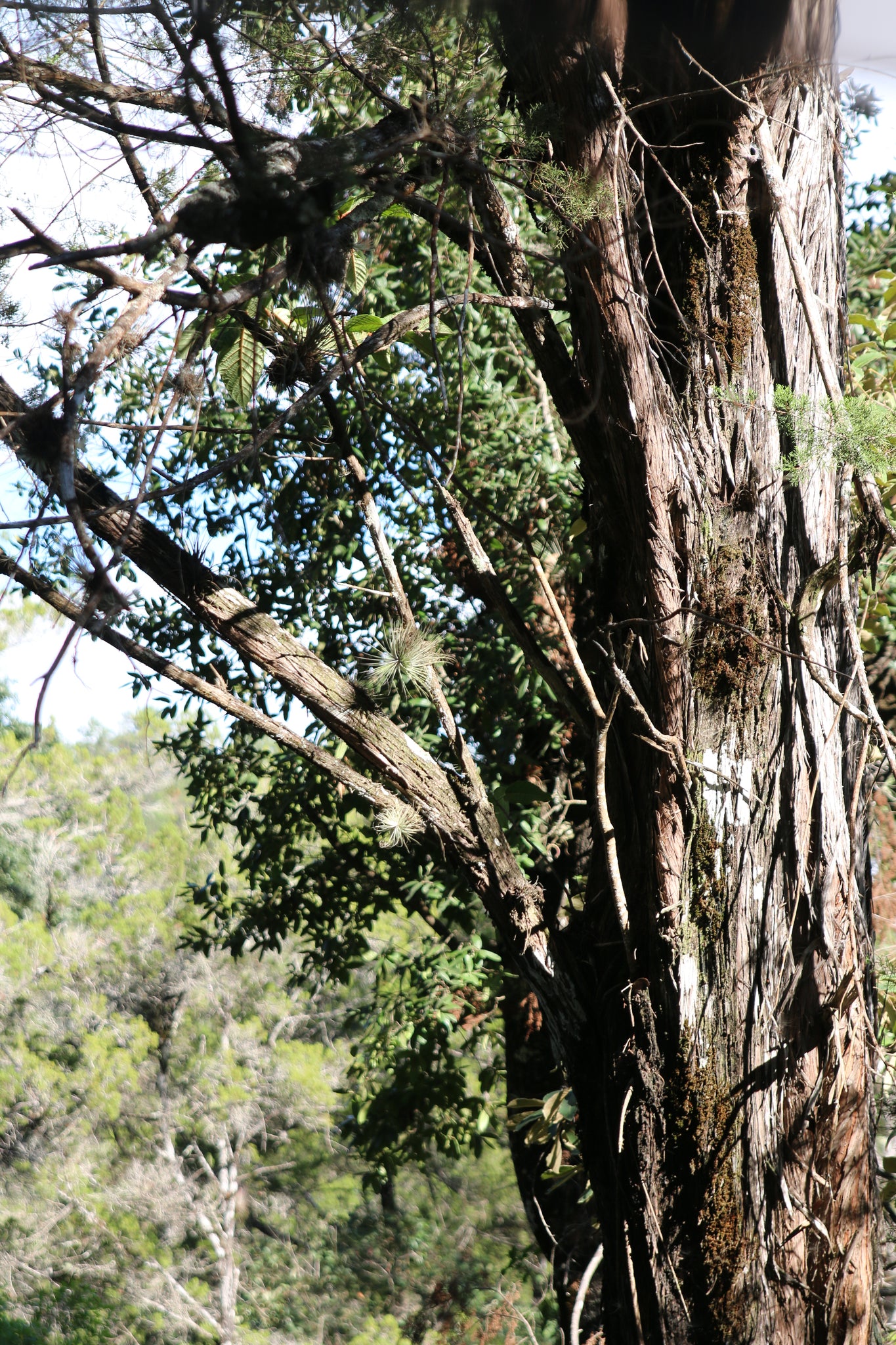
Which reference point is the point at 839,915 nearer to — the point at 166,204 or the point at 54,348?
the point at 54,348

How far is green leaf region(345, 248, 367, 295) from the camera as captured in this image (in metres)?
2.11

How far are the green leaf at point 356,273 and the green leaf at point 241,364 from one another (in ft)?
0.78

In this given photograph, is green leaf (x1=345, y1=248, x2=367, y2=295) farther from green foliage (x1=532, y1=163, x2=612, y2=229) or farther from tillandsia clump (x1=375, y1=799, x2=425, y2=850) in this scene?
tillandsia clump (x1=375, y1=799, x2=425, y2=850)

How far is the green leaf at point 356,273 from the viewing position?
211 centimetres

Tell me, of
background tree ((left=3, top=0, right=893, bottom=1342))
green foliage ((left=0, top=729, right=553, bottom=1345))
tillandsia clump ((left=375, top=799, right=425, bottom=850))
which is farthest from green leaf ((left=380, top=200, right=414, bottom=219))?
green foliage ((left=0, top=729, right=553, bottom=1345))

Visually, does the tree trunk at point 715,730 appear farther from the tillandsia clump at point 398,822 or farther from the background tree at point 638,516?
the tillandsia clump at point 398,822

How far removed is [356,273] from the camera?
2186 millimetres

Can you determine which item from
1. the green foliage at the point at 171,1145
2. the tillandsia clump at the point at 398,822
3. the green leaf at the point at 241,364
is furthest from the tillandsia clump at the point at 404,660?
the green foliage at the point at 171,1145

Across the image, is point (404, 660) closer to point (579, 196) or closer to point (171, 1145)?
point (579, 196)

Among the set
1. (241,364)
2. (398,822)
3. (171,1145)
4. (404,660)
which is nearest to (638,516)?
(404,660)

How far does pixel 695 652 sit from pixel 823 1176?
0.87 meters

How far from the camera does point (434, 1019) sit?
166 inches

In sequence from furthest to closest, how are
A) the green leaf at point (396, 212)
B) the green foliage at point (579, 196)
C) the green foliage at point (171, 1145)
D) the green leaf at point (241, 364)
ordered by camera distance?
1. the green foliage at point (171, 1145)
2. the green leaf at point (241, 364)
3. the green leaf at point (396, 212)
4. the green foliage at point (579, 196)

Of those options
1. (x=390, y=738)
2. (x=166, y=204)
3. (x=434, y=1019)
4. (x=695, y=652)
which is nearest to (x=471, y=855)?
(x=390, y=738)
